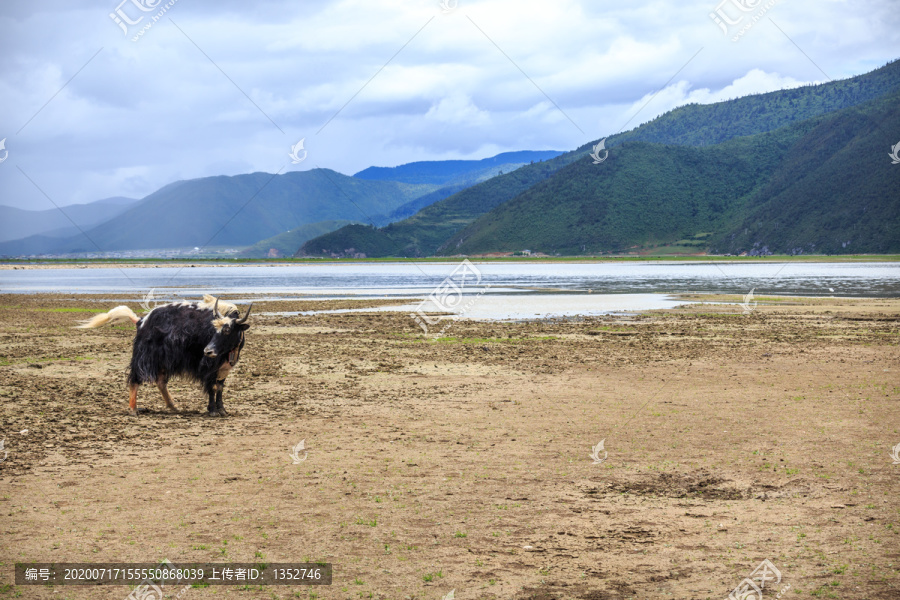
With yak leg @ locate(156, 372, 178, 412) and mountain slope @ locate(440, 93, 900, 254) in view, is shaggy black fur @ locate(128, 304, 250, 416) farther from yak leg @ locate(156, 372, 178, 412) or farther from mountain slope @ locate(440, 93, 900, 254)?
mountain slope @ locate(440, 93, 900, 254)

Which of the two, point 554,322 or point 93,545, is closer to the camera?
point 93,545

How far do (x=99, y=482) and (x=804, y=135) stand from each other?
21621 centimetres

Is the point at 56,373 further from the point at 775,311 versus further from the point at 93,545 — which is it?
the point at 775,311

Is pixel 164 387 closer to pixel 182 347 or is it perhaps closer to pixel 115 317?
pixel 182 347

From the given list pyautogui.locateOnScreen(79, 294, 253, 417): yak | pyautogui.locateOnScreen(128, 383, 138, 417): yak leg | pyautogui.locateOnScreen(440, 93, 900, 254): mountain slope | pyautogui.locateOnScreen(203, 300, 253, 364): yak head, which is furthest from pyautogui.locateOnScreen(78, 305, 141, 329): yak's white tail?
pyautogui.locateOnScreen(440, 93, 900, 254): mountain slope

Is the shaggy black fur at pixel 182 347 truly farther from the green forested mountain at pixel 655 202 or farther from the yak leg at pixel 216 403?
the green forested mountain at pixel 655 202

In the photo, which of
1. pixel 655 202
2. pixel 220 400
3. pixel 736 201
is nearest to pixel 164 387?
pixel 220 400

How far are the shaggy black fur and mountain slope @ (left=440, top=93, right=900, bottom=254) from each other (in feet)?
457

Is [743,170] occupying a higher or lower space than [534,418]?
higher

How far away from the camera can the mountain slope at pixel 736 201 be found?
140m

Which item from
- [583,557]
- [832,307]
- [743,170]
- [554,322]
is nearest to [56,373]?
[583,557]

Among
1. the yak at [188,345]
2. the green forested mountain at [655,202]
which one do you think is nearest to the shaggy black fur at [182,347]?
the yak at [188,345]

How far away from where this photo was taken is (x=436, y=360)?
20.5 m

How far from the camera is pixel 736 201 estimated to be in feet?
600
